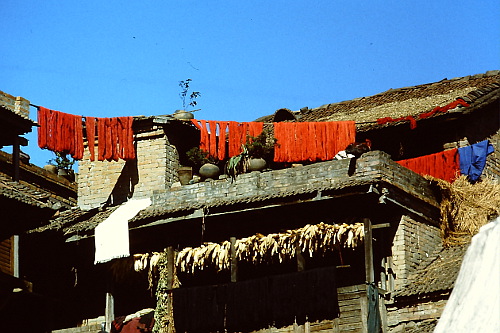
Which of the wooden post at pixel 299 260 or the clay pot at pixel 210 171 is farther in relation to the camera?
the clay pot at pixel 210 171

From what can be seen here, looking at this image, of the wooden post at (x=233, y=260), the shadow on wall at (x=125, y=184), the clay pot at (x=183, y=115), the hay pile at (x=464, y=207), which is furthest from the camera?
the shadow on wall at (x=125, y=184)

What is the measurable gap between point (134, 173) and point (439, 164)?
27.3 feet

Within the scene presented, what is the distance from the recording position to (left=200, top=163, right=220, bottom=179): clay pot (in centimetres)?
2264

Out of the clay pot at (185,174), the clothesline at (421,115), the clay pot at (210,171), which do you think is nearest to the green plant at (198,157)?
the clay pot at (185,174)

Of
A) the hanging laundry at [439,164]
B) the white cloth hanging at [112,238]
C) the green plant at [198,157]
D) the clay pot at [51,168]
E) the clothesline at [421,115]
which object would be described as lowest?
the white cloth hanging at [112,238]

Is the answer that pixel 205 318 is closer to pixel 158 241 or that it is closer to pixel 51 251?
pixel 158 241

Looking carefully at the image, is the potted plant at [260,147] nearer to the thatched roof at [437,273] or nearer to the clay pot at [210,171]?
the clay pot at [210,171]

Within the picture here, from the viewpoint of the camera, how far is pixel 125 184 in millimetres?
24938

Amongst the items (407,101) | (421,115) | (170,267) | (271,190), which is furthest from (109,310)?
(407,101)

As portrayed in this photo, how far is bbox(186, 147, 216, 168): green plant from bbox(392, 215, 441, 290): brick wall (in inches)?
237

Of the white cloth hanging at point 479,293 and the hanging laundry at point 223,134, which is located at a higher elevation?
the hanging laundry at point 223,134

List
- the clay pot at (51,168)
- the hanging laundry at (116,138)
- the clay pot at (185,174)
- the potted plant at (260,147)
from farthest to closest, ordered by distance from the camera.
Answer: the clay pot at (51,168), the hanging laundry at (116,138), the clay pot at (185,174), the potted plant at (260,147)

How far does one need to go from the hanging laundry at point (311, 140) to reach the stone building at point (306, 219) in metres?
0.83

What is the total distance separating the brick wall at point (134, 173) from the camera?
24297 millimetres
